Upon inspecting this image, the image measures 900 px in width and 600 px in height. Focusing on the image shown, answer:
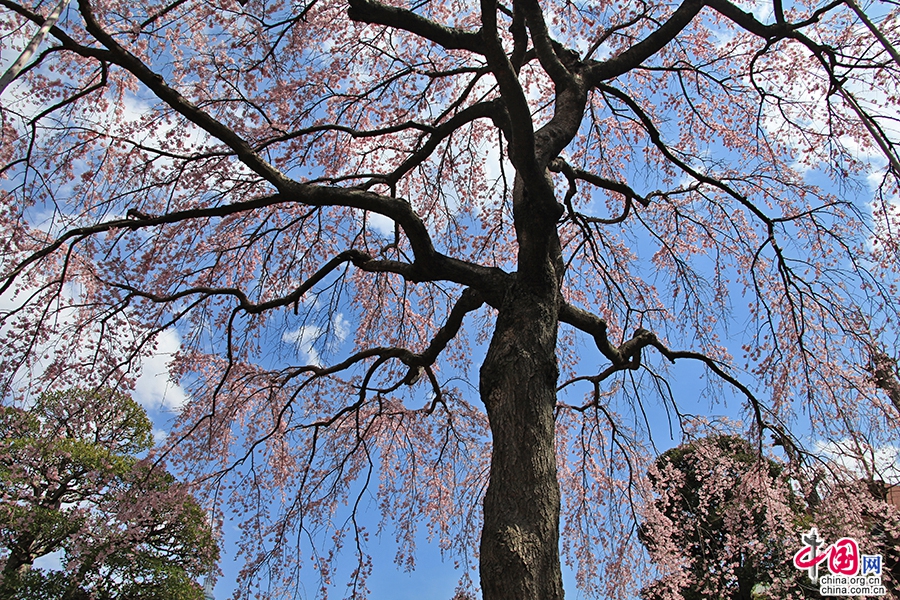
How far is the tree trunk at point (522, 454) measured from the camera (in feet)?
8.49

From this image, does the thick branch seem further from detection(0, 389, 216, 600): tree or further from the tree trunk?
detection(0, 389, 216, 600): tree

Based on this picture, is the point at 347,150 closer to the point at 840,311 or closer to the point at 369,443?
the point at 369,443

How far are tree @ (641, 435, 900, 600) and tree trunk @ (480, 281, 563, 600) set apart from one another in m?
3.16

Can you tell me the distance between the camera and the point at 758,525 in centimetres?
851

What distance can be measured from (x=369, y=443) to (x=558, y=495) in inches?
A: 163

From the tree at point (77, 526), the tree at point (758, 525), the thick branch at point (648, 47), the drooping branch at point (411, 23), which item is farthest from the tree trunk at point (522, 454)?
the tree at point (77, 526)

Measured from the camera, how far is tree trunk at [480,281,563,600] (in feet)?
8.49

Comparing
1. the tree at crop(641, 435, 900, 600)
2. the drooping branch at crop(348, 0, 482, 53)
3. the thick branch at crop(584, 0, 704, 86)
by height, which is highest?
the thick branch at crop(584, 0, 704, 86)

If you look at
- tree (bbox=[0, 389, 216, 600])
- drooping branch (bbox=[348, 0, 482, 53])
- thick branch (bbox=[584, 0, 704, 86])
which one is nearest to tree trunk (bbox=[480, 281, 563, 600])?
drooping branch (bbox=[348, 0, 482, 53])

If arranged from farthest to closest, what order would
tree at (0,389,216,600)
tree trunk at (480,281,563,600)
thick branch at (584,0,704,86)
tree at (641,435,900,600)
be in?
tree at (0,389,216,600)
tree at (641,435,900,600)
thick branch at (584,0,704,86)
tree trunk at (480,281,563,600)

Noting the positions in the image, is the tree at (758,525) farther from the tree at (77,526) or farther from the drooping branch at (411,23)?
the tree at (77,526)

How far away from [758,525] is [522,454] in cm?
Result: 775

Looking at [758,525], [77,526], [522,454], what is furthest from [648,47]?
[77,526]

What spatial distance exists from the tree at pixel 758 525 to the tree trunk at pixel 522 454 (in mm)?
3156
